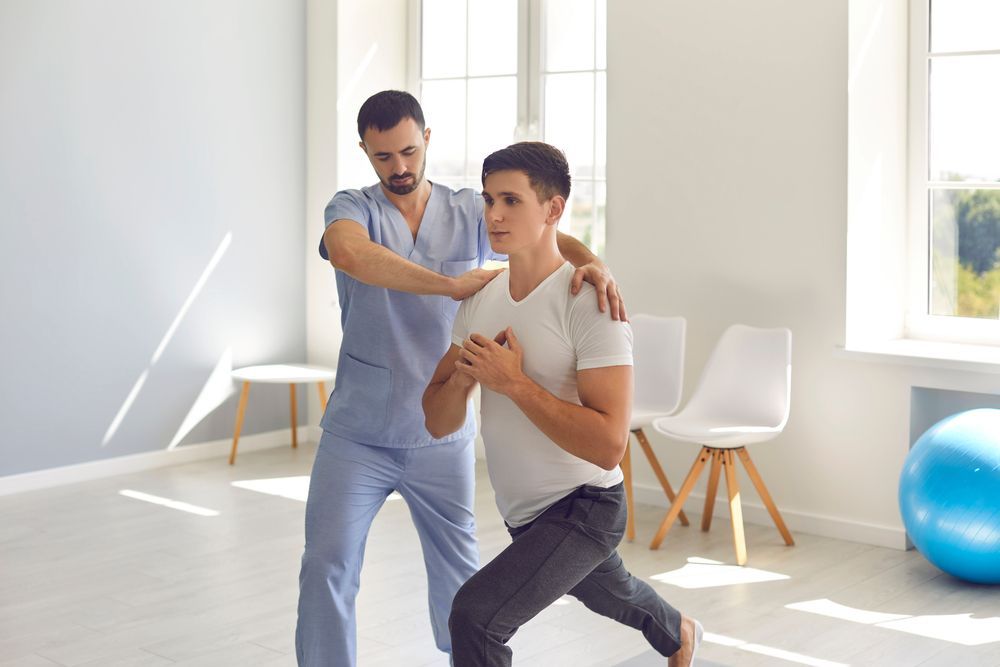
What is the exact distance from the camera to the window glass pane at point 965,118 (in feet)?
16.0

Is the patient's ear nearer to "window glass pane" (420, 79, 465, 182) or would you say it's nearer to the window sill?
the window sill

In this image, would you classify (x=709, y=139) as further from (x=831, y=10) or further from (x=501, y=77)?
(x=501, y=77)

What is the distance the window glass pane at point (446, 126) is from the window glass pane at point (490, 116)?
0.24ft

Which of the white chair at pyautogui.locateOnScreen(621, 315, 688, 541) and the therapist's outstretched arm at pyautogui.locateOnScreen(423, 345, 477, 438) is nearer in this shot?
the therapist's outstretched arm at pyautogui.locateOnScreen(423, 345, 477, 438)

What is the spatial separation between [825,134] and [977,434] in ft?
4.56

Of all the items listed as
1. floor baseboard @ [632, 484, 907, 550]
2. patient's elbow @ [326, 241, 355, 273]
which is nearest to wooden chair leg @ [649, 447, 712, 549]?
floor baseboard @ [632, 484, 907, 550]

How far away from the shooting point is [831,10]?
480 centimetres

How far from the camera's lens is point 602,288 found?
2389 millimetres

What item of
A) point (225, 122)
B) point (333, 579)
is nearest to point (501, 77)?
point (225, 122)

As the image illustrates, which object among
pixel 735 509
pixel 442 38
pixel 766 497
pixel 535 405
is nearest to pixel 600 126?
pixel 442 38

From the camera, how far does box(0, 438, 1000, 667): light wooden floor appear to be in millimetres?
3598

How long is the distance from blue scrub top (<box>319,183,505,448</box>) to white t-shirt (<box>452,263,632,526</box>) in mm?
434

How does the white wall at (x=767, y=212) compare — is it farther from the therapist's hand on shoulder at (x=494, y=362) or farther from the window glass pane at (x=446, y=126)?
the therapist's hand on shoulder at (x=494, y=362)

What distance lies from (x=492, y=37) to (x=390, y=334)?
3862mm
